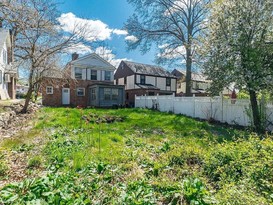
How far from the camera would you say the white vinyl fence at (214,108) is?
415 inches

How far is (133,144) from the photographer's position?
19.6 ft

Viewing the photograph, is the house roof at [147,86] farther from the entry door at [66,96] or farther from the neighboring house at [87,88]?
the entry door at [66,96]

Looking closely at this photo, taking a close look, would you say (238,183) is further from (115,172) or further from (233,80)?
(233,80)

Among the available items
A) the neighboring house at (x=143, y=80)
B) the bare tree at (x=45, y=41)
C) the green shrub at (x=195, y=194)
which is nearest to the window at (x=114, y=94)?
the neighboring house at (x=143, y=80)

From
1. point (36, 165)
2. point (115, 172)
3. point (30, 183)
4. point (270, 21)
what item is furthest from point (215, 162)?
point (270, 21)

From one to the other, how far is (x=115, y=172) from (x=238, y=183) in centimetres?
199

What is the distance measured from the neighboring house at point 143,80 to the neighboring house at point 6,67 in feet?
44.0

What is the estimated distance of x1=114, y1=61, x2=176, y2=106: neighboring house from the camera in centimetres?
2828

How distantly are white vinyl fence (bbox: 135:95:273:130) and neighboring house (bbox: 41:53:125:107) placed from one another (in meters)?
7.64

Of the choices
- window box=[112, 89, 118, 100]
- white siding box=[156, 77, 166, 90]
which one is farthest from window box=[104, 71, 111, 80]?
white siding box=[156, 77, 166, 90]

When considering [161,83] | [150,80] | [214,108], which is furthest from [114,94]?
[214,108]

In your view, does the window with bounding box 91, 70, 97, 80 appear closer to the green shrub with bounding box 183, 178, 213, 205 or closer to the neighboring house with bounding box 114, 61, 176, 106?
the neighboring house with bounding box 114, 61, 176, 106

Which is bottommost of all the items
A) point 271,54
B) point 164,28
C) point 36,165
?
point 36,165

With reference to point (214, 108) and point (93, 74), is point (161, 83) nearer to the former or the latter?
point (93, 74)
